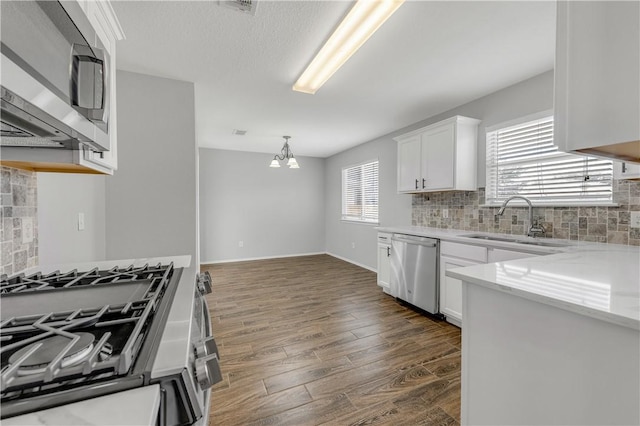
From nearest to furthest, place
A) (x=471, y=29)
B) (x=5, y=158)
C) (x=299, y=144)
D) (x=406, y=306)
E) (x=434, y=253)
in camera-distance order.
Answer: (x=5, y=158), (x=471, y=29), (x=434, y=253), (x=406, y=306), (x=299, y=144)

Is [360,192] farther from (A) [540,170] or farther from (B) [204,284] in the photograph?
(B) [204,284]

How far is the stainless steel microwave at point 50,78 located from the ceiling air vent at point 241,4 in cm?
91

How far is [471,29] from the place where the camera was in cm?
187

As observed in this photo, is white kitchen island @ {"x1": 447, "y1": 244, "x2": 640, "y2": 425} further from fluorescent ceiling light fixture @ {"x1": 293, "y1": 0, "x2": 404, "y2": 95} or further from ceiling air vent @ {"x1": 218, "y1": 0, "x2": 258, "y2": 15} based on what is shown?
ceiling air vent @ {"x1": 218, "y1": 0, "x2": 258, "y2": 15}

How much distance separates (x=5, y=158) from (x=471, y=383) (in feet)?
6.33

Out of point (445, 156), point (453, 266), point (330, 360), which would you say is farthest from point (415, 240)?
point (330, 360)

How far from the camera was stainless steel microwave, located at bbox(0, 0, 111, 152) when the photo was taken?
0.53 m

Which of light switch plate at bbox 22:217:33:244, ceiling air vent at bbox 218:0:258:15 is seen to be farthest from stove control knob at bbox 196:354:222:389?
ceiling air vent at bbox 218:0:258:15

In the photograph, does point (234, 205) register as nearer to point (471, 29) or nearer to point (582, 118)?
point (471, 29)

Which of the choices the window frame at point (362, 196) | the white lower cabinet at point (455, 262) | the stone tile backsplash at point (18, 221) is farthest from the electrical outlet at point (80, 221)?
the window frame at point (362, 196)

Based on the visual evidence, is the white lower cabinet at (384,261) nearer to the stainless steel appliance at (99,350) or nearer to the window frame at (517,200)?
the window frame at (517,200)

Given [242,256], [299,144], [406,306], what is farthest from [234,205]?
[406,306]

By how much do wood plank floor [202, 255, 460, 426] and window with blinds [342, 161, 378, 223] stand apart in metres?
1.90

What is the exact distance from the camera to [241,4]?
5.33 feet
